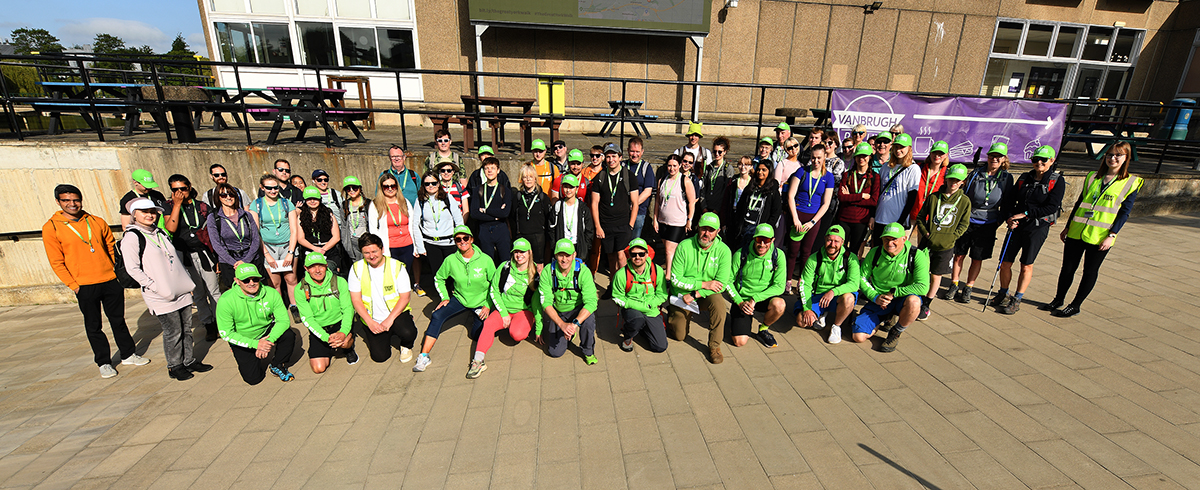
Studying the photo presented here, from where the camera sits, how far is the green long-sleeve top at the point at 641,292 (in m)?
4.45

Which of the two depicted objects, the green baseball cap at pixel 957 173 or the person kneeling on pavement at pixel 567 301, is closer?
the person kneeling on pavement at pixel 567 301

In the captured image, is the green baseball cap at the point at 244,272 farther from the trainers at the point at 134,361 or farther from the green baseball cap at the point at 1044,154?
the green baseball cap at the point at 1044,154

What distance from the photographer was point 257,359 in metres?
4.19

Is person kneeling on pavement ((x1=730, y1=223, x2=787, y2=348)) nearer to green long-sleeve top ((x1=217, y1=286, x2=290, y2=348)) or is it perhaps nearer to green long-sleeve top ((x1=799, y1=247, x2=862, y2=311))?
green long-sleeve top ((x1=799, y1=247, x2=862, y2=311))

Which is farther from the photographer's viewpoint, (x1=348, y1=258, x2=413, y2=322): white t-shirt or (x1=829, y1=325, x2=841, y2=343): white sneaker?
(x1=829, y1=325, x2=841, y2=343): white sneaker

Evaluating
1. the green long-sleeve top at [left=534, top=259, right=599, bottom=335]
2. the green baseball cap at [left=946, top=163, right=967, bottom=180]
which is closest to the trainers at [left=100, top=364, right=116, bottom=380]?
the green long-sleeve top at [left=534, top=259, right=599, bottom=335]

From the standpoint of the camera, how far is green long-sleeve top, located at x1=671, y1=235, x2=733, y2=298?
4.59 metres

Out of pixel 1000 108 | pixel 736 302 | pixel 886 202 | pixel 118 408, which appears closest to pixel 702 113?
pixel 1000 108

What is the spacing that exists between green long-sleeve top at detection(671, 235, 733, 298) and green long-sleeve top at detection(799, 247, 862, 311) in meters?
0.85

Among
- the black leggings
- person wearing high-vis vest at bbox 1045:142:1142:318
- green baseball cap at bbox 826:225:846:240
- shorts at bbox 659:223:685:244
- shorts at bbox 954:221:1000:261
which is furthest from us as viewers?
shorts at bbox 659:223:685:244

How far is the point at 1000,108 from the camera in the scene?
7.57 meters

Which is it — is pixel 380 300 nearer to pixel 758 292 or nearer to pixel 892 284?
pixel 758 292

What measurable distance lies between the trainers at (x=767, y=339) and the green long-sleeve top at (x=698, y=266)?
0.55 meters

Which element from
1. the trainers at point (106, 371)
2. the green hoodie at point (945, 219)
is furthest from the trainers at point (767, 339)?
the trainers at point (106, 371)
